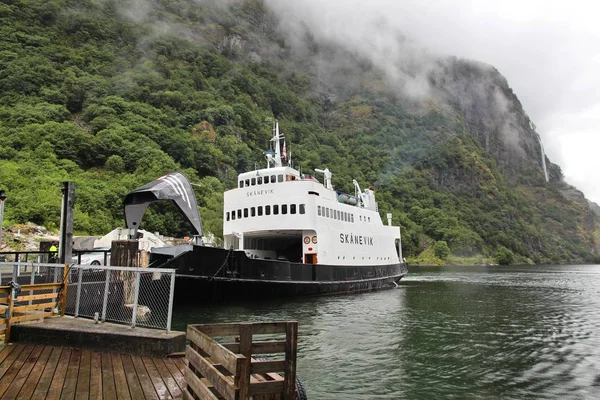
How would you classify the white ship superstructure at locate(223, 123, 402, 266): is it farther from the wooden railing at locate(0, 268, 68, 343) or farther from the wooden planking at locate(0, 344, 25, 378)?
the wooden planking at locate(0, 344, 25, 378)

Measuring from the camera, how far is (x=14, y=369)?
612 cm

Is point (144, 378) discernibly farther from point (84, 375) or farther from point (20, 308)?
point (20, 308)

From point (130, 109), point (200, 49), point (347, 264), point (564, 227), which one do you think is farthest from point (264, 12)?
point (347, 264)

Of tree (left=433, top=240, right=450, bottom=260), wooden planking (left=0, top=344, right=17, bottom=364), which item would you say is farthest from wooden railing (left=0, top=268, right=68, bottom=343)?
tree (left=433, top=240, right=450, bottom=260)

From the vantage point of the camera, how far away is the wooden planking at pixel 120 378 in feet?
16.8

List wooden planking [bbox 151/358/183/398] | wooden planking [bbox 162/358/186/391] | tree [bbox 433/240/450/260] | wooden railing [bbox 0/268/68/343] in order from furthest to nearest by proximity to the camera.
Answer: tree [bbox 433/240/450/260] < wooden railing [bbox 0/268/68/343] < wooden planking [bbox 162/358/186/391] < wooden planking [bbox 151/358/183/398]

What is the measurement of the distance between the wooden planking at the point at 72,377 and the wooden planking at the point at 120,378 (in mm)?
506

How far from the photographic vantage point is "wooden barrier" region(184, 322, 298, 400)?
3.79 meters

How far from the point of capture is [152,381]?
18.6 feet

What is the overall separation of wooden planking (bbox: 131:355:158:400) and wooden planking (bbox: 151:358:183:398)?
19 cm

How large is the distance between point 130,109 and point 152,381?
245 ft

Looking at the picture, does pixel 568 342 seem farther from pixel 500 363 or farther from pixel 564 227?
pixel 564 227

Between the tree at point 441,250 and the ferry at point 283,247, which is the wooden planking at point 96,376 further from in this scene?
the tree at point 441,250

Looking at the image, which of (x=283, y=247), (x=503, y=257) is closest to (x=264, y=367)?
(x=283, y=247)
